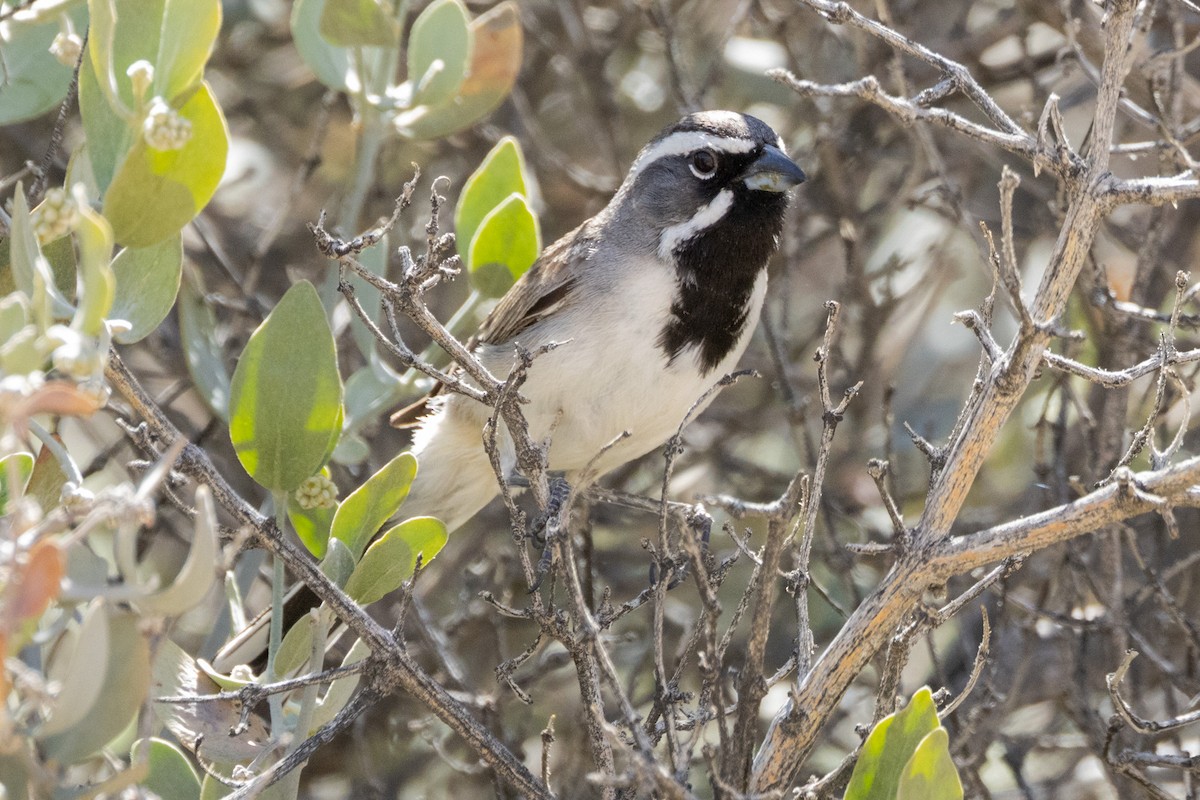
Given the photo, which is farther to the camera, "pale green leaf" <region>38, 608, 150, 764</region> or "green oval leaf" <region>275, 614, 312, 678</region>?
"green oval leaf" <region>275, 614, 312, 678</region>

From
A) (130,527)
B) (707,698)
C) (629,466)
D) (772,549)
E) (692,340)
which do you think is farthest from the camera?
(629,466)

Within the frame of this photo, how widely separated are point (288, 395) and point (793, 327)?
3287mm

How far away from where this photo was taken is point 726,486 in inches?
199

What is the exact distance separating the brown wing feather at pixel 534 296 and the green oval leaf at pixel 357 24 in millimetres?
783

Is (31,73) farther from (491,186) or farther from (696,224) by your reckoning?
(696,224)

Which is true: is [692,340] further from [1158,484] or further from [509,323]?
[1158,484]

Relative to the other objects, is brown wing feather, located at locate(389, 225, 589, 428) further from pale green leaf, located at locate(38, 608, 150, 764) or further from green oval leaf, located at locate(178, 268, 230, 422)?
pale green leaf, located at locate(38, 608, 150, 764)

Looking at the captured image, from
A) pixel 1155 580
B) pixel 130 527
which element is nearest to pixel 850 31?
pixel 1155 580

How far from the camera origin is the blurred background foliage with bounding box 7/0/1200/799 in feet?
12.9

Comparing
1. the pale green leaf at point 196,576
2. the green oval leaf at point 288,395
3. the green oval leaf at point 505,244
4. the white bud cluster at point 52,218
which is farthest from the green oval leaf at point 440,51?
the pale green leaf at point 196,576

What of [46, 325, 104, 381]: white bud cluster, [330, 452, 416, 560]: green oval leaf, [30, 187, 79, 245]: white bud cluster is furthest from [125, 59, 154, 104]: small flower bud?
[330, 452, 416, 560]: green oval leaf

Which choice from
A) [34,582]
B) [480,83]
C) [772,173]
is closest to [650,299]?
[772,173]

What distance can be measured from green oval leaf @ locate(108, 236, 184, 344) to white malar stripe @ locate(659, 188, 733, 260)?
1.59m

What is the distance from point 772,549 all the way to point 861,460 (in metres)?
3.00
